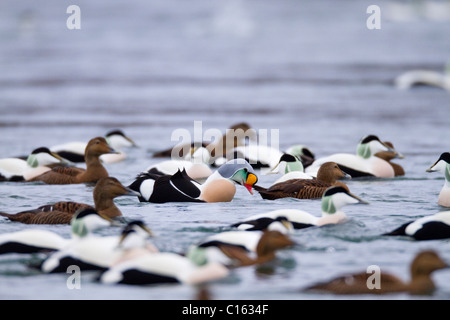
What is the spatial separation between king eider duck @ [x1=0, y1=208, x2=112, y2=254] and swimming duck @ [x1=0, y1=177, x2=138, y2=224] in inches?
43.0

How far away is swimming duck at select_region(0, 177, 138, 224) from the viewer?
27.9ft

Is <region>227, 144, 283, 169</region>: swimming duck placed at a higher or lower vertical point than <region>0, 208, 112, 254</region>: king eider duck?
higher

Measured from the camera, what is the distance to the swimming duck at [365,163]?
444 inches

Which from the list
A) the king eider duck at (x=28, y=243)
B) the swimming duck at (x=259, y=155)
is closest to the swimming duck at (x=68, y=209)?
the king eider duck at (x=28, y=243)

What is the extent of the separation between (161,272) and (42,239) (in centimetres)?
117

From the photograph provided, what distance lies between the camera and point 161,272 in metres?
6.54

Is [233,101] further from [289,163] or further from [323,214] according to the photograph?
[323,214]

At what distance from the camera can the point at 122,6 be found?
46375mm

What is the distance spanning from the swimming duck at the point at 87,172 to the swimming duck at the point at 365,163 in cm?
243

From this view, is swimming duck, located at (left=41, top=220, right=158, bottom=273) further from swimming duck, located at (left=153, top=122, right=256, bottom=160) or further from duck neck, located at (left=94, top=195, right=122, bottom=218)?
swimming duck, located at (left=153, top=122, right=256, bottom=160)

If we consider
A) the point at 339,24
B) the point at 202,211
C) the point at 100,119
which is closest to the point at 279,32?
the point at 339,24

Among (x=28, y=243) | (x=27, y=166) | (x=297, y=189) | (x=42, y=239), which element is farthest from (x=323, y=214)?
(x=27, y=166)

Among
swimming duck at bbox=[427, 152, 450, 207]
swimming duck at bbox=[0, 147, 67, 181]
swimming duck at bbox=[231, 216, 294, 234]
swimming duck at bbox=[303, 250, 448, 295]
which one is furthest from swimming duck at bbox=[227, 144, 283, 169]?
swimming duck at bbox=[303, 250, 448, 295]

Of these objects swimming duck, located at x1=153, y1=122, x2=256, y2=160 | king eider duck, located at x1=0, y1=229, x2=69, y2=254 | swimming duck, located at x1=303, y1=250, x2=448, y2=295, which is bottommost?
swimming duck, located at x1=303, y1=250, x2=448, y2=295
